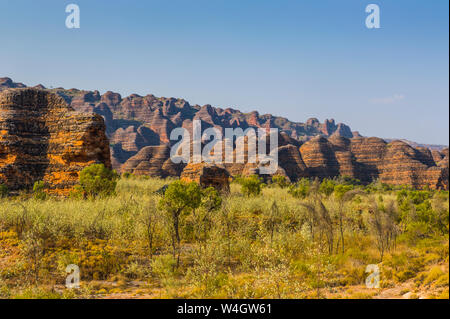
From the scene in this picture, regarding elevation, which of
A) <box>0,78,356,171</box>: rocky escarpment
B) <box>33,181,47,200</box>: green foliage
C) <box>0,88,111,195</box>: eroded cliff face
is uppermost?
<box>0,78,356,171</box>: rocky escarpment

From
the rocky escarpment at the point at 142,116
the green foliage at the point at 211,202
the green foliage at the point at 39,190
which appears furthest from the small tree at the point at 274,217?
the rocky escarpment at the point at 142,116

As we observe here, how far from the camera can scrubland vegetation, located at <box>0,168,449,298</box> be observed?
698cm

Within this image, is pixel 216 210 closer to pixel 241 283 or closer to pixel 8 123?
pixel 241 283

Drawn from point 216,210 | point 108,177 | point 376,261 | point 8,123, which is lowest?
point 376,261

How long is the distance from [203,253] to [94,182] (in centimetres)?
920

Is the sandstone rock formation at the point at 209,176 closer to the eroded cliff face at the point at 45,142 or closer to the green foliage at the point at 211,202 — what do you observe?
the green foliage at the point at 211,202

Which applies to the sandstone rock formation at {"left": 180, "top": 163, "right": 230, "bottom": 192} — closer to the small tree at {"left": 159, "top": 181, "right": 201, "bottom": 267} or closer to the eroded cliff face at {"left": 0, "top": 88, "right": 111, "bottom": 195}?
the eroded cliff face at {"left": 0, "top": 88, "right": 111, "bottom": 195}

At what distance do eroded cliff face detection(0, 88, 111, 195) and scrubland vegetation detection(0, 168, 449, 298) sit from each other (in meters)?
4.25

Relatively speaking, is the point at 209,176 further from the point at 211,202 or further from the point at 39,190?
the point at 39,190

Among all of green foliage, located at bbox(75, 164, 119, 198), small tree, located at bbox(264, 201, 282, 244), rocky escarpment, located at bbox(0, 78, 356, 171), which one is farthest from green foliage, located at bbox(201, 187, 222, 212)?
rocky escarpment, located at bbox(0, 78, 356, 171)

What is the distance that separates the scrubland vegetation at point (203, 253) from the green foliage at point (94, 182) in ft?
4.28
